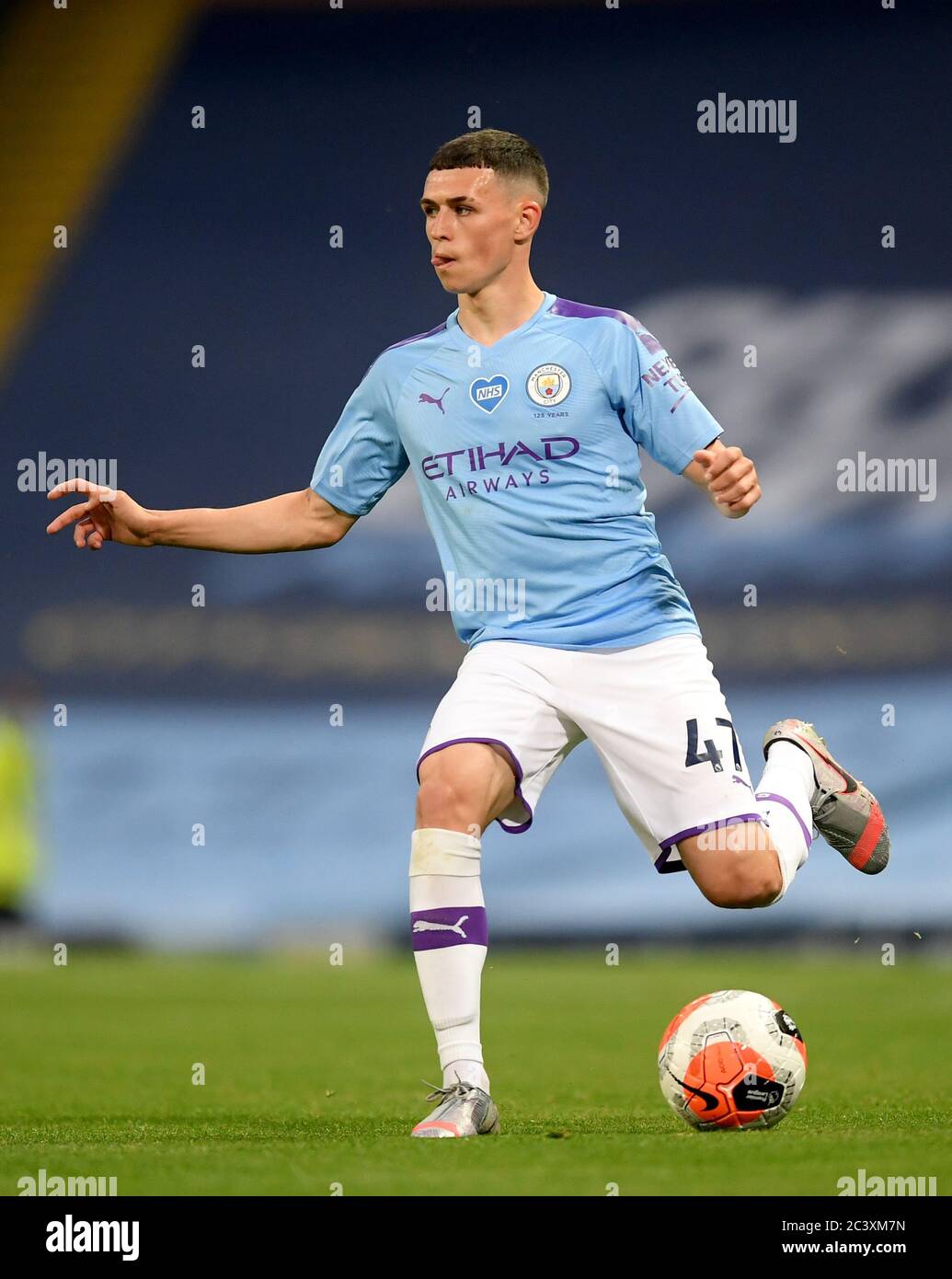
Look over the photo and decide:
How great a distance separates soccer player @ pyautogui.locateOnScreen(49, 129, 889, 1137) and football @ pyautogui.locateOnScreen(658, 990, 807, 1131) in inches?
13.8

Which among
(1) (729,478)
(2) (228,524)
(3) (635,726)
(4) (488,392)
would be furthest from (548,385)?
(2) (228,524)

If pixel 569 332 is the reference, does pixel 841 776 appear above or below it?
below

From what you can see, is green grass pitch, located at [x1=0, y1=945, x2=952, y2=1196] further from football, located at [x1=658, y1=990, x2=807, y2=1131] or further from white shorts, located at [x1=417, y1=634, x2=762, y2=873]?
white shorts, located at [x1=417, y1=634, x2=762, y2=873]

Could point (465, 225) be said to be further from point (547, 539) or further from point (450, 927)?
point (450, 927)

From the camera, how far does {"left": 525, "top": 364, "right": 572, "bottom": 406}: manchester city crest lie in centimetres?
468

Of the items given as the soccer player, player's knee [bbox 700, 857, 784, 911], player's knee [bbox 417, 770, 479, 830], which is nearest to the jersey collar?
the soccer player

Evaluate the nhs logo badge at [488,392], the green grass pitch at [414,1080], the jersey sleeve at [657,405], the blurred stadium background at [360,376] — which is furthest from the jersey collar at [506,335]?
the blurred stadium background at [360,376]

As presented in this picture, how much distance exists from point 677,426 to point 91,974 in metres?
8.08

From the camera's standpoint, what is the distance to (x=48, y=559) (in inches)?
577

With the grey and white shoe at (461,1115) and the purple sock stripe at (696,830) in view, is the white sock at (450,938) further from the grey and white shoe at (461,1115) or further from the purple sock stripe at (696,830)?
the purple sock stripe at (696,830)

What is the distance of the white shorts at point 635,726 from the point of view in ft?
14.9

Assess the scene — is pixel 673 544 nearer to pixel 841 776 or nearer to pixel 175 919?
pixel 175 919
